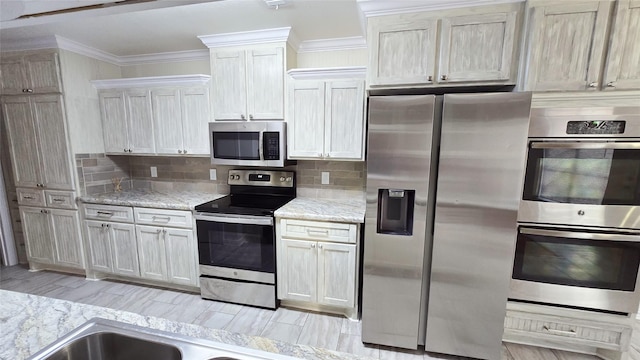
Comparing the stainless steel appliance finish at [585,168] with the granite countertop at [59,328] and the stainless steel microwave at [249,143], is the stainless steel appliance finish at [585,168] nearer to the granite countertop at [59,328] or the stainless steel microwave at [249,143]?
the granite countertop at [59,328]

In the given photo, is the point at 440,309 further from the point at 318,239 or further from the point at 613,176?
the point at 613,176

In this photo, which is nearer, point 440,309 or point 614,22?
point 614,22

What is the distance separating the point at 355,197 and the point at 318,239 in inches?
27.4

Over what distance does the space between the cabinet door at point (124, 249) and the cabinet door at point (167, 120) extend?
2.82ft

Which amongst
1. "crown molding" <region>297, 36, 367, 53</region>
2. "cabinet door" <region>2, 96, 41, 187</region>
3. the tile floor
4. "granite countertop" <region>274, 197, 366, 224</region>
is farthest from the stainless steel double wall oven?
"cabinet door" <region>2, 96, 41, 187</region>

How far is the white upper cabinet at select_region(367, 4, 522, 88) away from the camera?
5.41ft

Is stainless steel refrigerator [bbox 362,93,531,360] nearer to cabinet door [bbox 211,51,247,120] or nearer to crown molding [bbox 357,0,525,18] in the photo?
crown molding [bbox 357,0,525,18]

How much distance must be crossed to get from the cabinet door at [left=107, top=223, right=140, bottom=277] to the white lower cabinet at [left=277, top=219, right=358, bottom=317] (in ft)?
5.00

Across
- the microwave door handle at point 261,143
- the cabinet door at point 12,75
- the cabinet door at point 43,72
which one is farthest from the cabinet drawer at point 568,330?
the cabinet door at point 12,75

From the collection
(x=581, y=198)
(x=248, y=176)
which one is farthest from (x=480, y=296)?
(x=248, y=176)

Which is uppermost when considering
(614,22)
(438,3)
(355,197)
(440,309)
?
(438,3)

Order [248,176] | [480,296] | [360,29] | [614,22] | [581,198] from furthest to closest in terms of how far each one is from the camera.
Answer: [248,176], [360,29], [480,296], [581,198], [614,22]

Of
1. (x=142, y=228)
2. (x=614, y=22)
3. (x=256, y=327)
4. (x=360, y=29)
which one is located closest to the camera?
(x=614, y=22)

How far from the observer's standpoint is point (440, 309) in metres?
1.80
